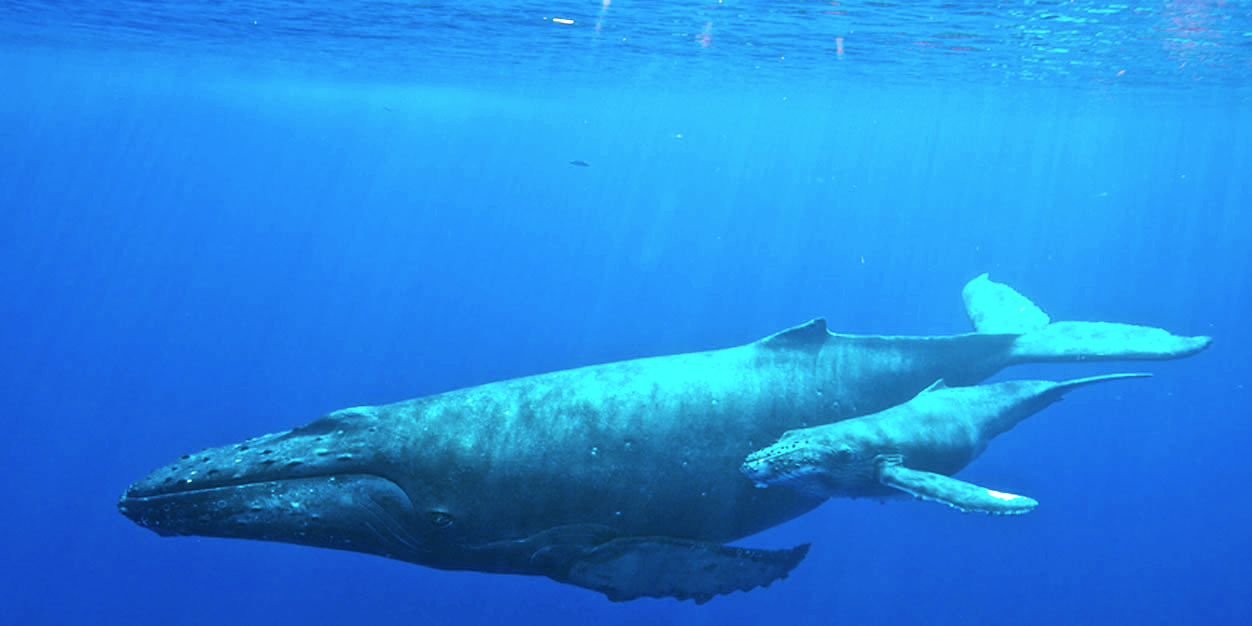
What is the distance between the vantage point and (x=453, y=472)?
6.46m

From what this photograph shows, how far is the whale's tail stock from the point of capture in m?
9.00

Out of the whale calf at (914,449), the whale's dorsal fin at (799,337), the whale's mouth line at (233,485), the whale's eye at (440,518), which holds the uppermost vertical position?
the whale's dorsal fin at (799,337)

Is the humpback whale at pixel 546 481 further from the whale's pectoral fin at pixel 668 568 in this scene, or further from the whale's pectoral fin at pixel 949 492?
the whale's pectoral fin at pixel 949 492

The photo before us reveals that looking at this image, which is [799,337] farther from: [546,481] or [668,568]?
[546,481]

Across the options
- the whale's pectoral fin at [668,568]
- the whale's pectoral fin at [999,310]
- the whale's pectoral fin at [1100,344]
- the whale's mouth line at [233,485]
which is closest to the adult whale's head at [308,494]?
the whale's mouth line at [233,485]

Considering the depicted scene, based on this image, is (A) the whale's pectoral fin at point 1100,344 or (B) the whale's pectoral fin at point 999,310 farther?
(B) the whale's pectoral fin at point 999,310

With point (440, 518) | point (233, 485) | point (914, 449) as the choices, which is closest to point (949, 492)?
point (914, 449)

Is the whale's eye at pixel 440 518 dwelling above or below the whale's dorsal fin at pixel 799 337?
below

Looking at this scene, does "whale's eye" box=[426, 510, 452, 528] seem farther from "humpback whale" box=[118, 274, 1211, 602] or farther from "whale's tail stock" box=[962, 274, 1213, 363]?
"whale's tail stock" box=[962, 274, 1213, 363]

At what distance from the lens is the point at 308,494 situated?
19.8 feet

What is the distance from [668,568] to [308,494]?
322 centimetres

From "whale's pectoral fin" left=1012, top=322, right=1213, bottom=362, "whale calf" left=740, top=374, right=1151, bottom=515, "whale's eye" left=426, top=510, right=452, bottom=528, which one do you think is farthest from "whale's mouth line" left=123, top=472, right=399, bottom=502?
"whale's pectoral fin" left=1012, top=322, right=1213, bottom=362

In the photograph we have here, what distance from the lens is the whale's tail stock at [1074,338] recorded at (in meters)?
9.00

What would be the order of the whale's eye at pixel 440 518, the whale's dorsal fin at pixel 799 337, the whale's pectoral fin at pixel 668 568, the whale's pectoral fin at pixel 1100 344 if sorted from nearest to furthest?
1. the whale's eye at pixel 440 518
2. the whale's pectoral fin at pixel 668 568
3. the whale's dorsal fin at pixel 799 337
4. the whale's pectoral fin at pixel 1100 344
